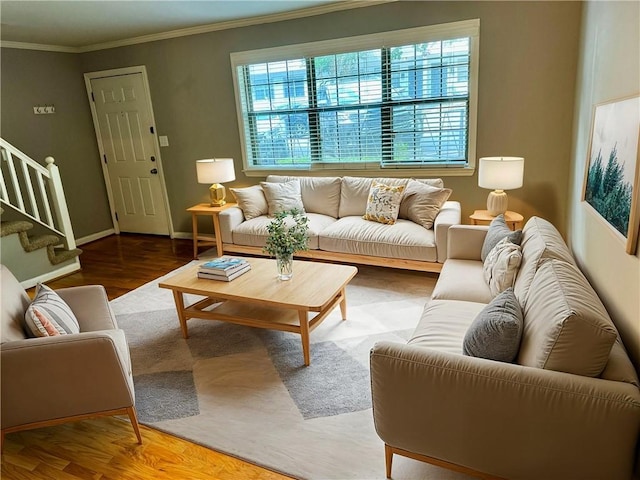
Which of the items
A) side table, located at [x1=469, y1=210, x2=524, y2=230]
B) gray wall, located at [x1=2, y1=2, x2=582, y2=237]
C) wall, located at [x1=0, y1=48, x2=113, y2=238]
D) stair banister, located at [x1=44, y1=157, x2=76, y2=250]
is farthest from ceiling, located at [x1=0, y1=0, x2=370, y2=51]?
side table, located at [x1=469, y1=210, x2=524, y2=230]

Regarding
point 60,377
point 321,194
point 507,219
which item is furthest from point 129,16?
point 507,219

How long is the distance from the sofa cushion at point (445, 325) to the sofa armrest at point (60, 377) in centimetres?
131

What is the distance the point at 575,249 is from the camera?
2.82 m

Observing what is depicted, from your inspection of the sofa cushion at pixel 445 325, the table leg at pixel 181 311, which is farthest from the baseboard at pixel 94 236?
the sofa cushion at pixel 445 325

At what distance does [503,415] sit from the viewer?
54.4 inches

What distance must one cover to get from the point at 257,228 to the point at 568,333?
3117 mm

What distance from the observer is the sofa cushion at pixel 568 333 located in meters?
1.30

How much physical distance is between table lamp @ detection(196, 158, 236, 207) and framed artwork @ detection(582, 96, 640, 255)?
334cm

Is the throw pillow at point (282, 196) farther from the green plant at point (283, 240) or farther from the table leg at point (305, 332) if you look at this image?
the table leg at point (305, 332)

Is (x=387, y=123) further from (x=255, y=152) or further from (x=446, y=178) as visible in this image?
(x=255, y=152)

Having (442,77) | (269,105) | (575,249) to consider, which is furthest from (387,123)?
(575,249)

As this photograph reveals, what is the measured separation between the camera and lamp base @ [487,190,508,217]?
137 inches

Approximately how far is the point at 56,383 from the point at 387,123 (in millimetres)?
3455

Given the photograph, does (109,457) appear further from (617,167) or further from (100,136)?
(100,136)
